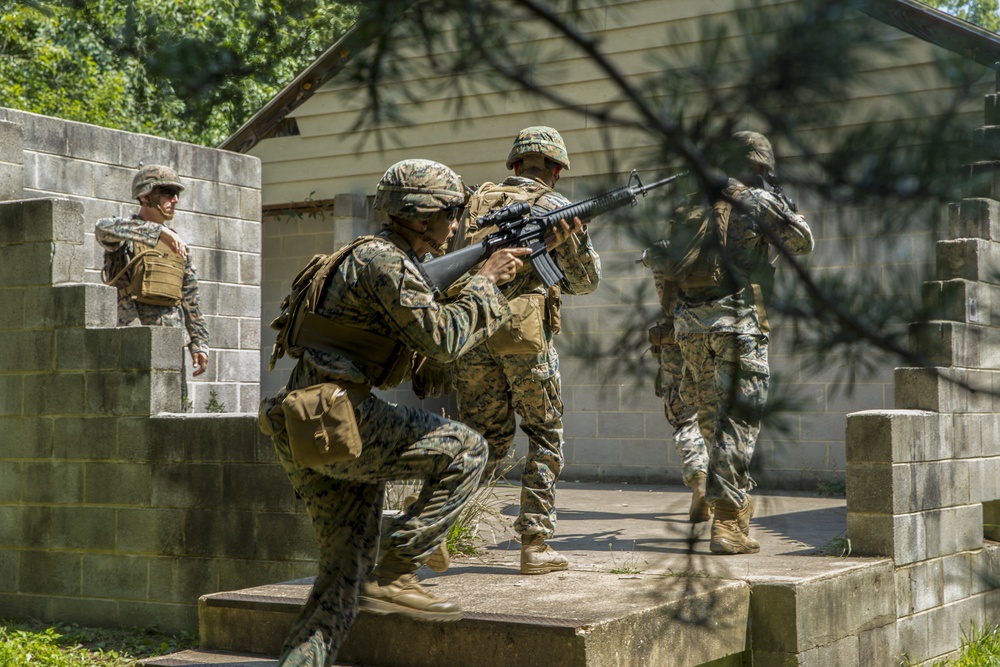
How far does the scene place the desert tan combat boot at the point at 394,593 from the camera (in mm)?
4227

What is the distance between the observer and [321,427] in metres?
3.92

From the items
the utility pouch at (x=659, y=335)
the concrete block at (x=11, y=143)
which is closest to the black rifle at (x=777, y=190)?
the utility pouch at (x=659, y=335)

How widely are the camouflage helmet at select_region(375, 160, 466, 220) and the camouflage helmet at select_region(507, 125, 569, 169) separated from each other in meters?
0.91

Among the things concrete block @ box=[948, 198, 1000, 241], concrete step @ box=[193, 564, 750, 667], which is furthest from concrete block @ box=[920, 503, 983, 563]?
concrete block @ box=[948, 198, 1000, 241]

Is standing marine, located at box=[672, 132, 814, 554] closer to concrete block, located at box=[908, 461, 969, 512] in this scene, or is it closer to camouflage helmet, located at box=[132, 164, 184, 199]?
concrete block, located at box=[908, 461, 969, 512]

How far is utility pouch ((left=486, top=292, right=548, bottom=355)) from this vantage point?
201 inches

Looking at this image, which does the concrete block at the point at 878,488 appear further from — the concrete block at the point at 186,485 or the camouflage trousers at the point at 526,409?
the concrete block at the point at 186,485

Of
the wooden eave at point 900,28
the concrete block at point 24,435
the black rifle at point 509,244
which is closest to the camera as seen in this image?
the wooden eave at point 900,28

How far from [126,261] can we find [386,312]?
4.38 m

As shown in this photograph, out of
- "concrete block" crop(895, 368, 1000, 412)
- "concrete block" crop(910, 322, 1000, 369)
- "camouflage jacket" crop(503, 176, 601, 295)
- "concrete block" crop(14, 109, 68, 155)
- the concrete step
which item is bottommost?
the concrete step

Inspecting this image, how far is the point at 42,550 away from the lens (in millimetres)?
7465

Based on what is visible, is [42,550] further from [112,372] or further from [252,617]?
[252,617]

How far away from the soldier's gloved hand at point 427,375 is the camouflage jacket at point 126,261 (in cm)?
375

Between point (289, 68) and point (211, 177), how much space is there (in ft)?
23.4
